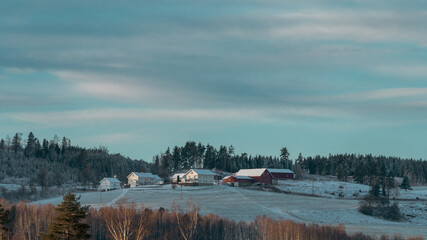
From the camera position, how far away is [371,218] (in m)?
114

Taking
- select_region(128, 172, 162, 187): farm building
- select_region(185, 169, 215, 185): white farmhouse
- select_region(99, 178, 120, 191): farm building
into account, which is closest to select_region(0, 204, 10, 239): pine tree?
select_region(185, 169, 215, 185): white farmhouse

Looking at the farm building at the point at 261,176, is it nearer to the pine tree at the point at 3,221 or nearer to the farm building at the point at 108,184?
the farm building at the point at 108,184

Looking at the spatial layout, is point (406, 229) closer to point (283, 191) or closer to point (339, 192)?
point (283, 191)

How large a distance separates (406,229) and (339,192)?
229 ft

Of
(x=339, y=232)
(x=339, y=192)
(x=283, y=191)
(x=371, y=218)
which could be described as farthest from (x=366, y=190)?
(x=339, y=232)

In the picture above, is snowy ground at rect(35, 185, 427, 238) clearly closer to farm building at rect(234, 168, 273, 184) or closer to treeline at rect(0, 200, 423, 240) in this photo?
treeline at rect(0, 200, 423, 240)

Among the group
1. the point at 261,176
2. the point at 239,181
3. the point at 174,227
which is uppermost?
the point at 261,176

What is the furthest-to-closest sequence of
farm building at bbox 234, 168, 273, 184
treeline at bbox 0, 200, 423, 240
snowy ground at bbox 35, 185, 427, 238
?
1. farm building at bbox 234, 168, 273, 184
2. snowy ground at bbox 35, 185, 427, 238
3. treeline at bbox 0, 200, 423, 240

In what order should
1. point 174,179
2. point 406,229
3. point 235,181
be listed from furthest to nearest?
point 174,179 < point 235,181 < point 406,229

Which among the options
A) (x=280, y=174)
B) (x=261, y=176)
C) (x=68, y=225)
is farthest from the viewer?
(x=280, y=174)

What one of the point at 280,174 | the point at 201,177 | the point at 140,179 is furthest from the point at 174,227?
the point at 280,174

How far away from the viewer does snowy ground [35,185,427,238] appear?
104 m

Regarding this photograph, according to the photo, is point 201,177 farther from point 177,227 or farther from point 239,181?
point 177,227

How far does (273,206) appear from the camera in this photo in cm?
11938
